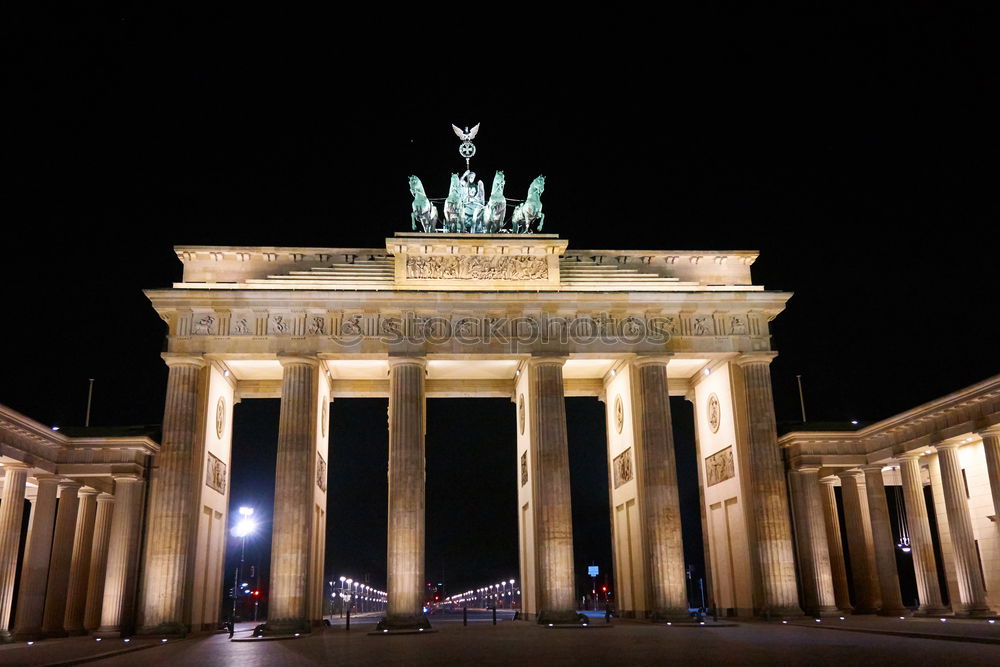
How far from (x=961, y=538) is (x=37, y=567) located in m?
36.8

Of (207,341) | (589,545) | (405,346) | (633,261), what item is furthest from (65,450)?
(589,545)

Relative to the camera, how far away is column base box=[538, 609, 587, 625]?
32562 mm

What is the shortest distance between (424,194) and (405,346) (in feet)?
25.2

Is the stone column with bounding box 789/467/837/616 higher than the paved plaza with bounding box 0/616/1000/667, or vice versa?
the stone column with bounding box 789/467/837/616

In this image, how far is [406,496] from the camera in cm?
3394

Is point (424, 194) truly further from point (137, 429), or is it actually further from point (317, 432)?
point (137, 429)

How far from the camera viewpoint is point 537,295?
119 ft

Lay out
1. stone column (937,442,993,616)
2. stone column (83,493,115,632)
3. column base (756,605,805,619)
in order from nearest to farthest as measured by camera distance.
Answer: stone column (937,442,993,616) → column base (756,605,805,619) → stone column (83,493,115,632)

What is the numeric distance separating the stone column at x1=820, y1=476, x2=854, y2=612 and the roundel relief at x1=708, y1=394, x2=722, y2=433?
6381mm

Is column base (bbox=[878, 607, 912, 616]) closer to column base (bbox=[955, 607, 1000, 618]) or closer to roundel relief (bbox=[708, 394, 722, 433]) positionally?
column base (bbox=[955, 607, 1000, 618])

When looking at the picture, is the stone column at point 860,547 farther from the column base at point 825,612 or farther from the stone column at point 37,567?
the stone column at point 37,567

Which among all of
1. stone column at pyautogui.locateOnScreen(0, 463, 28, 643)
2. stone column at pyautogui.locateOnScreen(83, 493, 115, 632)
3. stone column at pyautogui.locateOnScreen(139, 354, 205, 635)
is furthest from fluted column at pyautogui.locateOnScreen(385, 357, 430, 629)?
stone column at pyautogui.locateOnScreen(0, 463, 28, 643)

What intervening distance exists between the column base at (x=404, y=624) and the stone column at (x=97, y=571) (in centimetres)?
1347

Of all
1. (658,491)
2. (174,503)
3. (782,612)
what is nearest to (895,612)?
(782,612)
